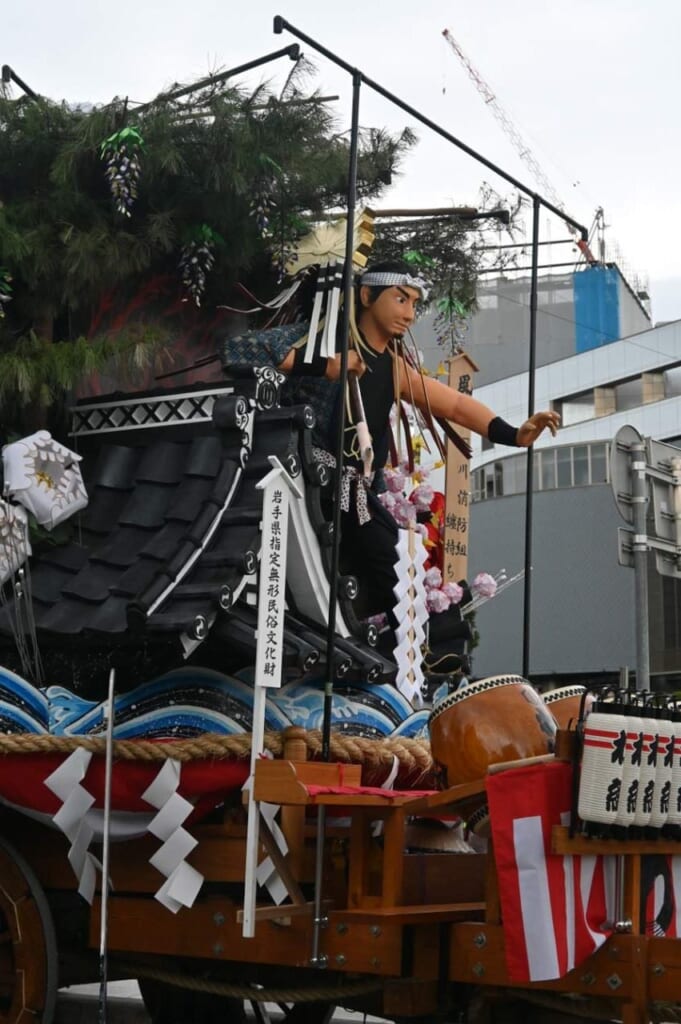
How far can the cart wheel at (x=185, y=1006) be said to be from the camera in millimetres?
7379

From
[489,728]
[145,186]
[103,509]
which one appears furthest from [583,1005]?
[145,186]

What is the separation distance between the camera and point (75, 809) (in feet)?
21.2

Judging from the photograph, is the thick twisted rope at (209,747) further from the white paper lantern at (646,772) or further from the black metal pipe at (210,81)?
the black metal pipe at (210,81)

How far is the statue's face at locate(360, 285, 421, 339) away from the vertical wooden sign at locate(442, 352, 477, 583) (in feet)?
3.27

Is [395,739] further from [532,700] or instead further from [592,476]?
[592,476]

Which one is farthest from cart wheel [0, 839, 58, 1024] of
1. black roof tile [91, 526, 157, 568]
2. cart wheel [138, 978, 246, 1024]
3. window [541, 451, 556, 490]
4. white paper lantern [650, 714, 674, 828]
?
window [541, 451, 556, 490]

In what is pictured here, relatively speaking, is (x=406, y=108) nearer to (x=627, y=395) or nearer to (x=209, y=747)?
(x=209, y=747)

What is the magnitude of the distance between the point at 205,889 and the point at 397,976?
1.18 meters

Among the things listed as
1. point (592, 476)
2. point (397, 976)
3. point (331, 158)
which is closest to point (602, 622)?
point (592, 476)

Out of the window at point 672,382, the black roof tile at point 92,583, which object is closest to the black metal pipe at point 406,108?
the black roof tile at point 92,583

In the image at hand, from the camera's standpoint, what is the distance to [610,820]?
5.02m

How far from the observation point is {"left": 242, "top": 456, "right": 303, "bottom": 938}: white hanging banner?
5758mm

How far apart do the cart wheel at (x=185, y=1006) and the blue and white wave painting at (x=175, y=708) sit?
1.50 meters

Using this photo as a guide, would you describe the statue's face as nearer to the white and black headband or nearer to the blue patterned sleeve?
the white and black headband
